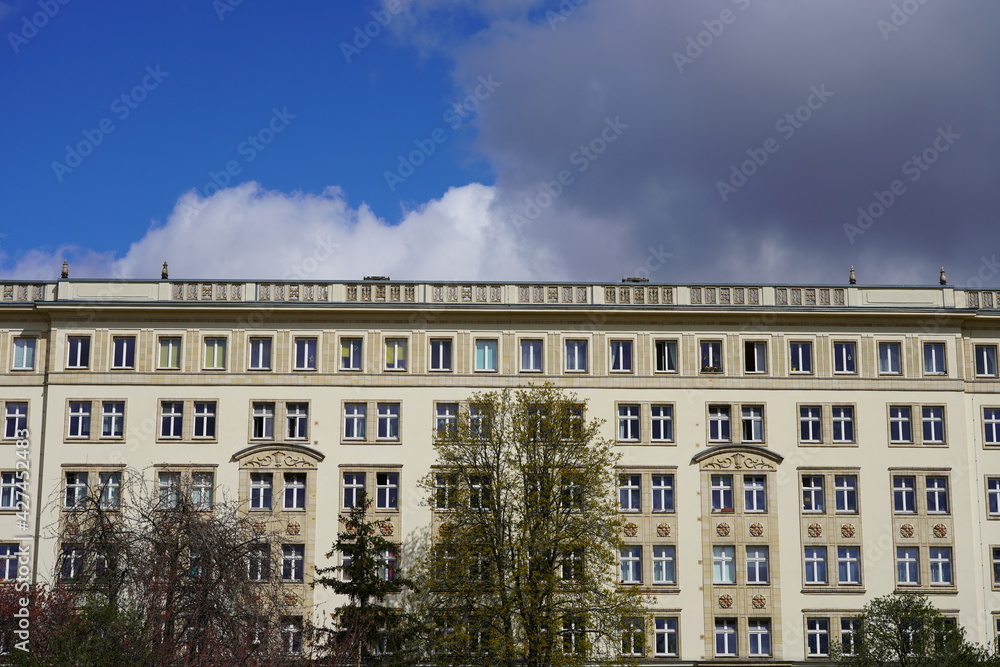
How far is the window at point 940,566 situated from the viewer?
55.2 meters

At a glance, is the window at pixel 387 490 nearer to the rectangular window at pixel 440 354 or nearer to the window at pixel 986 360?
the rectangular window at pixel 440 354

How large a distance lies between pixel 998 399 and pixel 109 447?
3654cm

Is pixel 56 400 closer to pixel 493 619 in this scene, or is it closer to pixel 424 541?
pixel 424 541

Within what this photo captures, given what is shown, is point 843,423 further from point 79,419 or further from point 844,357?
point 79,419

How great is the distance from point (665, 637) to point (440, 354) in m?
14.4

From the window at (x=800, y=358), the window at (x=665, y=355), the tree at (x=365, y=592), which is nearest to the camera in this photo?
the tree at (x=365, y=592)

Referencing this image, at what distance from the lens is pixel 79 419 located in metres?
55.4

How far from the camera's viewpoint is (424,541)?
5438cm

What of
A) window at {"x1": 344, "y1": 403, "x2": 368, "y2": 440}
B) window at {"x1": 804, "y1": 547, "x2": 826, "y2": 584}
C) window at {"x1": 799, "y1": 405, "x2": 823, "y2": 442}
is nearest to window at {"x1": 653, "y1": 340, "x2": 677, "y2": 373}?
window at {"x1": 799, "y1": 405, "x2": 823, "y2": 442}

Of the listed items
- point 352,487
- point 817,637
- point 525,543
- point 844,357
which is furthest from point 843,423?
point 352,487

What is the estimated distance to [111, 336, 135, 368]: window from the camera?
55938mm

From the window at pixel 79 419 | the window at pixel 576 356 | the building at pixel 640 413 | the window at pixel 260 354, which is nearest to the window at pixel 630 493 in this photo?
the building at pixel 640 413

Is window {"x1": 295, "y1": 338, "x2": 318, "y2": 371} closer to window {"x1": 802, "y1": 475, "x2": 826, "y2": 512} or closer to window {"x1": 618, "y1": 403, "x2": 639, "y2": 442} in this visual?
window {"x1": 618, "y1": 403, "x2": 639, "y2": 442}

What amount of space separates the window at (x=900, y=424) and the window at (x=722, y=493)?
7.00 m
